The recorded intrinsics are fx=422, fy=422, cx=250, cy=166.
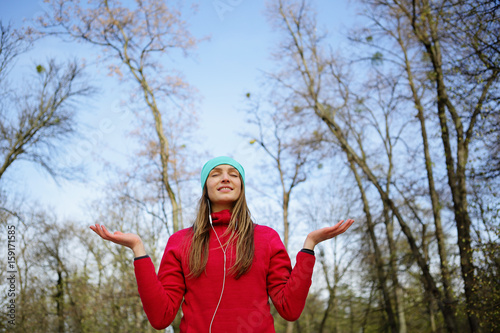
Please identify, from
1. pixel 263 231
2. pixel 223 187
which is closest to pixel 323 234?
pixel 263 231

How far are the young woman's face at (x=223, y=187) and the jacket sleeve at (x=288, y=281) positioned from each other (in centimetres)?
38

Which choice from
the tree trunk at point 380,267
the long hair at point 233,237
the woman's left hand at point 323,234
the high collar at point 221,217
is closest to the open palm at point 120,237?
the long hair at point 233,237

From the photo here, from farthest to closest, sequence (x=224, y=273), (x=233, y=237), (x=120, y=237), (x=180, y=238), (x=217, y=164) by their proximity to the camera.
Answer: (x=217, y=164) < (x=180, y=238) < (x=233, y=237) < (x=224, y=273) < (x=120, y=237)

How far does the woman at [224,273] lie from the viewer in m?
1.99

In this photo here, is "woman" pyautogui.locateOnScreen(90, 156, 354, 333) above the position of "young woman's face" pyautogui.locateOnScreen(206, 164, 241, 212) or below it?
below

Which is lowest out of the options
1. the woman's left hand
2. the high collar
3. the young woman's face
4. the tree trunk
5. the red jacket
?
the red jacket

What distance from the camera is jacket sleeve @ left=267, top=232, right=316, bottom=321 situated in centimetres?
201

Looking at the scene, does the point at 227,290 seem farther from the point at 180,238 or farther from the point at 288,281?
the point at 180,238

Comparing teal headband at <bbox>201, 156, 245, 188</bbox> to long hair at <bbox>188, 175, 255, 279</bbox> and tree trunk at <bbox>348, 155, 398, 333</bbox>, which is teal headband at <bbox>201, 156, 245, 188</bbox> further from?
tree trunk at <bbox>348, 155, 398, 333</bbox>

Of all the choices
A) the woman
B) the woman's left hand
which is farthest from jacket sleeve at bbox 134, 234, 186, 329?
the woman's left hand

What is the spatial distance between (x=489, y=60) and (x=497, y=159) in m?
1.60

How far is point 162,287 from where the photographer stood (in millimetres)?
2057

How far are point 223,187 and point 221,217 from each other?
0.61ft

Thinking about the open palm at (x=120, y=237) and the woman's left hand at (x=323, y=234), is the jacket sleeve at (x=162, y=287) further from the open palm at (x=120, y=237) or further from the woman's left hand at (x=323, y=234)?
the woman's left hand at (x=323, y=234)
